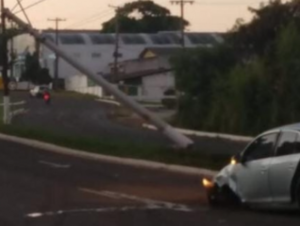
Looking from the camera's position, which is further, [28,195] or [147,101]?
[147,101]

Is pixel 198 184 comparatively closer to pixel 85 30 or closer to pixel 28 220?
pixel 28 220

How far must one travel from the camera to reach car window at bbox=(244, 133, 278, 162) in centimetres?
1856

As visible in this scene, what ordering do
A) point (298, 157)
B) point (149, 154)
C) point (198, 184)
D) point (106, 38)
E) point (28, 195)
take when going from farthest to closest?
point (106, 38)
point (149, 154)
point (198, 184)
point (28, 195)
point (298, 157)

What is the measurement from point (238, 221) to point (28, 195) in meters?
7.12

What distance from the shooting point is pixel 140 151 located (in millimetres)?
36719

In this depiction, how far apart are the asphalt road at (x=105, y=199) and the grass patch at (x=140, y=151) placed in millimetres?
1253

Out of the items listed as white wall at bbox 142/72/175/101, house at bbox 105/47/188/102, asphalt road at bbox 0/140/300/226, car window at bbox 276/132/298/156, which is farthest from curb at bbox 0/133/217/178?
white wall at bbox 142/72/175/101

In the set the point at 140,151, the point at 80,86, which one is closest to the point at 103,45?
the point at 80,86

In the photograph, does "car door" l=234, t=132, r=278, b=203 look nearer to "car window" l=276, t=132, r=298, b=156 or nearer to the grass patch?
"car window" l=276, t=132, r=298, b=156

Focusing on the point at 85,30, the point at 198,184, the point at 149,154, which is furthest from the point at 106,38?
the point at 198,184

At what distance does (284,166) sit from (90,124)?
51.0m

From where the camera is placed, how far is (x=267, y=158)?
18547 mm

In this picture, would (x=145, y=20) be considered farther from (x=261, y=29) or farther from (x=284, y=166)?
(x=284, y=166)

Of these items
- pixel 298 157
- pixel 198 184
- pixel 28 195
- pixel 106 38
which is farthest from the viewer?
pixel 106 38
